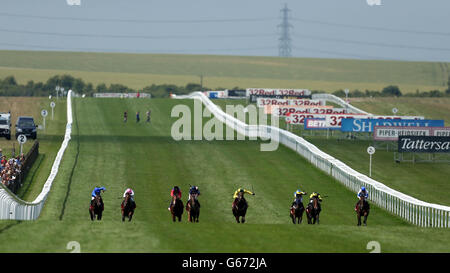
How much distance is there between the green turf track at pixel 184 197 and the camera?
18359 millimetres

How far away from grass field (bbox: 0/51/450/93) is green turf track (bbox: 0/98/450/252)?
296 ft

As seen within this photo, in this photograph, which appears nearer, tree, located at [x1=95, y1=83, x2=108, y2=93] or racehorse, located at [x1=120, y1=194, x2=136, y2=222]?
racehorse, located at [x1=120, y1=194, x2=136, y2=222]

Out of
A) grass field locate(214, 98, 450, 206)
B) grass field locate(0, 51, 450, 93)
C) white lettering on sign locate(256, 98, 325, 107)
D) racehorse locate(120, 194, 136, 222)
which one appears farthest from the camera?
grass field locate(0, 51, 450, 93)

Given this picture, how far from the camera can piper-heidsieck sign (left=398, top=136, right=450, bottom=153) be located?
47125 millimetres

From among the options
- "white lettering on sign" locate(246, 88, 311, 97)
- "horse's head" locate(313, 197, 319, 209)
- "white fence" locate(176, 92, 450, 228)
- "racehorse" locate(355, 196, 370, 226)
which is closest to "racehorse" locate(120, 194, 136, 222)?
"horse's head" locate(313, 197, 319, 209)

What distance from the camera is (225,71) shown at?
18650 centimetres

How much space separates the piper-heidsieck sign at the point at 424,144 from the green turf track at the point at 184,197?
5637mm

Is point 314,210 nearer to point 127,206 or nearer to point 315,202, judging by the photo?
point 315,202

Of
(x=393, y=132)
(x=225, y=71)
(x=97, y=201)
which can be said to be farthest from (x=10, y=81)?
(x=97, y=201)

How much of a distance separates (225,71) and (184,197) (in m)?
154

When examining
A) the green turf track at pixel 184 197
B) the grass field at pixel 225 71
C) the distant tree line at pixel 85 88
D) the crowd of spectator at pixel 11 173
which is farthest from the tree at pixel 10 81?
the crowd of spectator at pixel 11 173

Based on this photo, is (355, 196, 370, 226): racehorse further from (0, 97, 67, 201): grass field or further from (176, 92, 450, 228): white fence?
(0, 97, 67, 201): grass field

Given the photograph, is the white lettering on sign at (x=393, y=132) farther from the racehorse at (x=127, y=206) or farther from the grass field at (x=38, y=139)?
the racehorse at (x=127, y=206)
